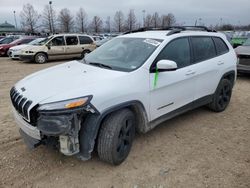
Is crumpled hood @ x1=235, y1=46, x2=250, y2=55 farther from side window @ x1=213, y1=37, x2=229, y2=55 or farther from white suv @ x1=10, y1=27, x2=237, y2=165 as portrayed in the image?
white suv @ x1=10, y1=27, x2=237, y2=165

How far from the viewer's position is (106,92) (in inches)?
112

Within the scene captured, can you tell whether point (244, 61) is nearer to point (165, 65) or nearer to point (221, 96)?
point (221, 96)

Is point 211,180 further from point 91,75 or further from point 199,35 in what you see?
point 199,35

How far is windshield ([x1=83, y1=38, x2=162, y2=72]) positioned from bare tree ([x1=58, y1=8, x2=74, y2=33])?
42.0m

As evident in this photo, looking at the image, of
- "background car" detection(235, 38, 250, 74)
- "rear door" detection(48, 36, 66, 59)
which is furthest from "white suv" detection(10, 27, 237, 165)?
"rear door" detection(48, 36, 66, 59)

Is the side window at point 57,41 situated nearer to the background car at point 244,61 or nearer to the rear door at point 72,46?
the rear door at point 72,46

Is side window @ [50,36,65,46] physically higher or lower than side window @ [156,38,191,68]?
lower

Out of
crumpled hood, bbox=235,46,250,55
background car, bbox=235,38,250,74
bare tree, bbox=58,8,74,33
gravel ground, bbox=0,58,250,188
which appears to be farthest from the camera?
bare tree, bbox=58,8,74,33

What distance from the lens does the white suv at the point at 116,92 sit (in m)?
2.70

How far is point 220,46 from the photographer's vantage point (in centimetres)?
502

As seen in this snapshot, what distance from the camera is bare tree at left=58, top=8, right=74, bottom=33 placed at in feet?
143

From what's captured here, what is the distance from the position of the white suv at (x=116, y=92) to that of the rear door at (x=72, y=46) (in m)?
10.6

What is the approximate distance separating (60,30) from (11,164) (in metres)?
43.8

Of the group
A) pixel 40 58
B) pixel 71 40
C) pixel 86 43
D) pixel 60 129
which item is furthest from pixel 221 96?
pixel 86 43
